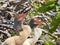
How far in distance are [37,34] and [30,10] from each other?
1.99m

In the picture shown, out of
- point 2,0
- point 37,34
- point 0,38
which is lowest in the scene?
point 0,38

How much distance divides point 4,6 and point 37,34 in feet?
6.49

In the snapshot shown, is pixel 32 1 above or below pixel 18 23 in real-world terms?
below

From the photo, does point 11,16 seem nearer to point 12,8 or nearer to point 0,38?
point 12,8

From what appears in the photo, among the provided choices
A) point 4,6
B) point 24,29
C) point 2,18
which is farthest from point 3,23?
point 24,29

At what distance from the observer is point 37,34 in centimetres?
112

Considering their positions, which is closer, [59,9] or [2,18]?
[59,9]

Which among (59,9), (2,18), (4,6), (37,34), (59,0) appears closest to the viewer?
(37,34)

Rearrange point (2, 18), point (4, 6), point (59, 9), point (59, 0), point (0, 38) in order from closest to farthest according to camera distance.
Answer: point (59, 0) < point (59, 9) < point (0, 38) < point (2, 18) < point (4, 6)

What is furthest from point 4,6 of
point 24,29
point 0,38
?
point 24,29

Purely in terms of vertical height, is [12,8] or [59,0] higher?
[59,0]

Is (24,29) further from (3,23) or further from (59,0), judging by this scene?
(3,23)

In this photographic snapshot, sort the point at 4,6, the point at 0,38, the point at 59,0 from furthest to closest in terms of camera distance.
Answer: the point at 4,6, the point at 0,38, the point at 59,0

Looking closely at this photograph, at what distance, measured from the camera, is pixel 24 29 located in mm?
1176
